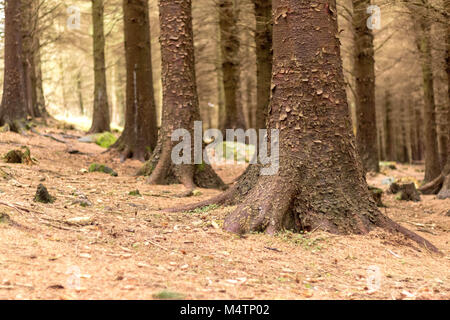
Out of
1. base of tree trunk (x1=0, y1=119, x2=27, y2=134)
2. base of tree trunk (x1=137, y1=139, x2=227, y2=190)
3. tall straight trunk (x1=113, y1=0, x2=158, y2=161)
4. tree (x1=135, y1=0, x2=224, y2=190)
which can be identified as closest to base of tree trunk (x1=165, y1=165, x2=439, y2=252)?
base of tree trunk (x1=137, y1=139, x2=227, y2=190)

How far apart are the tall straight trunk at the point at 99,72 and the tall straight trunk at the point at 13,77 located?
4596 millimetres

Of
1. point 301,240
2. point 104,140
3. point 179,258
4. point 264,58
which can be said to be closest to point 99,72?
point 104,140

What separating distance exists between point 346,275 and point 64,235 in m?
2.44

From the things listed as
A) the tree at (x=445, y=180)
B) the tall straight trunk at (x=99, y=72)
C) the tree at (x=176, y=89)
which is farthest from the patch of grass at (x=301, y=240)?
the tall straight trunk at (x=99, y=72)

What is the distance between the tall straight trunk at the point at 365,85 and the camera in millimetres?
12188

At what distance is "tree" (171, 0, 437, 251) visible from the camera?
443cm

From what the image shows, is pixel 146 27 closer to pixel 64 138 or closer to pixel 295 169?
pixel 64 138

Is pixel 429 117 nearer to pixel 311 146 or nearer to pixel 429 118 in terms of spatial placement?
pixel 429 118

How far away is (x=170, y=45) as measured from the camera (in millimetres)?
7918

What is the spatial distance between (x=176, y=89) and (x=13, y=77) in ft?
18.5

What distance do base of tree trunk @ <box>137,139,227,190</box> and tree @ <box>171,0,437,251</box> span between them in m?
3.10

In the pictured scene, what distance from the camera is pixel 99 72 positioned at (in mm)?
16219

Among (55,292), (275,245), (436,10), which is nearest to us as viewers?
(55,292)
